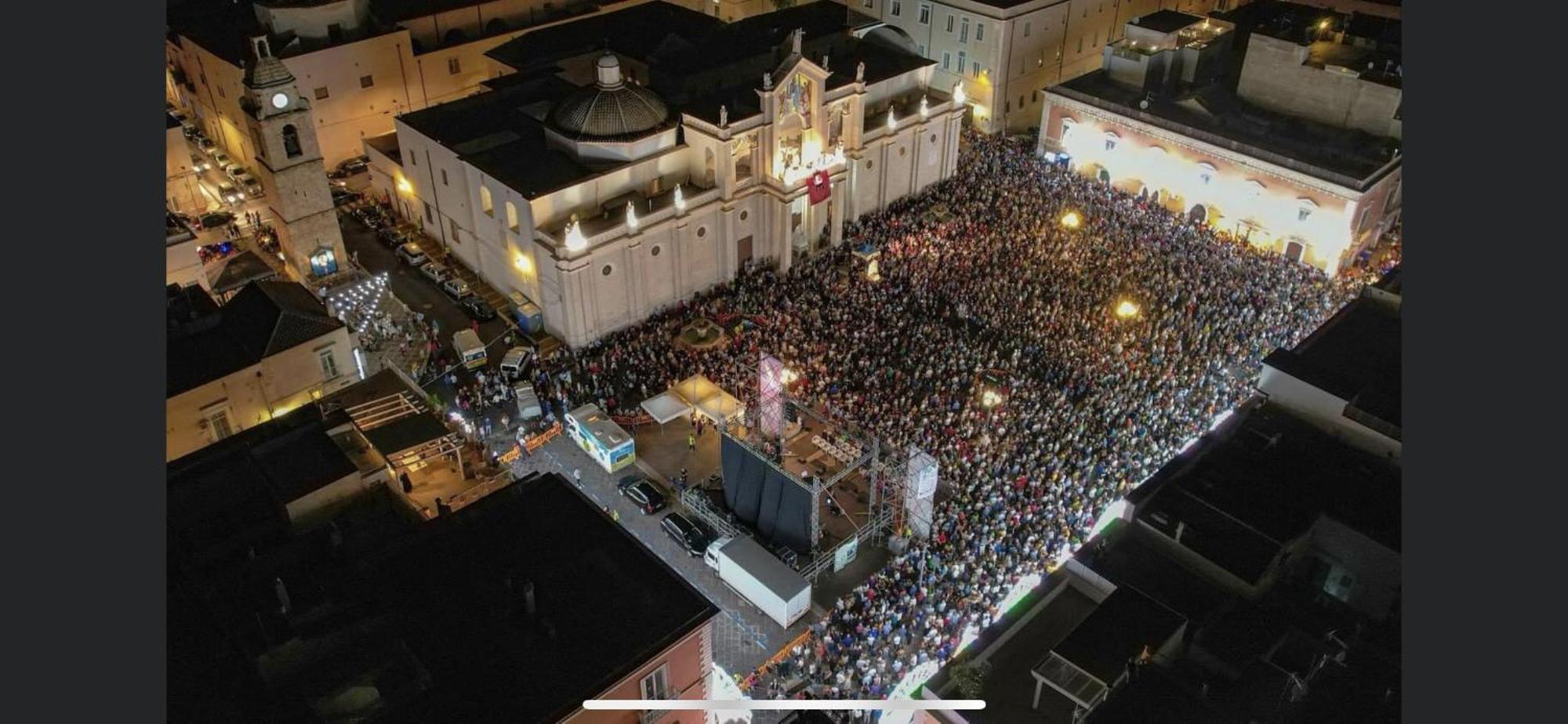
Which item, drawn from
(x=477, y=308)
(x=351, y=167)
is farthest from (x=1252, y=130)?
(x=351, y=167)

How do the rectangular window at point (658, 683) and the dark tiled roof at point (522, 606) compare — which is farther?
the rectangular window at point (658, 683)

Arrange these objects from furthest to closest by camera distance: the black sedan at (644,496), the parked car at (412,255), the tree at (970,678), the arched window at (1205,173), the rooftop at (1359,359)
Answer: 1. the arched window at (1205,173)
2. the parked car at (412,255)
3. the black sedan at (644,496)
4. the rooftop at (1359,359)
5. the tree at (970,678)

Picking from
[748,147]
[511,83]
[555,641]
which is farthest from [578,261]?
[555,641]

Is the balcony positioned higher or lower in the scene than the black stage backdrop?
higher

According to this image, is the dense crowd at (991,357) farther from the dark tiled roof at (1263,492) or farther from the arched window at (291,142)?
the arched window at (291,142)

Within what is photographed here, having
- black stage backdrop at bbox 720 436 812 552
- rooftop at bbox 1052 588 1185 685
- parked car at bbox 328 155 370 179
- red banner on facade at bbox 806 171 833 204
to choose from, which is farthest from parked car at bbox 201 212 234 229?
rooftop at bbox 1052 588 1185 685

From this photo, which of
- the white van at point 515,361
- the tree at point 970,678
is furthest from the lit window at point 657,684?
the white van at point 515,361

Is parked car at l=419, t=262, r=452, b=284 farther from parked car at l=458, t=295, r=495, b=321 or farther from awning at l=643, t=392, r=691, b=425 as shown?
awning at l=643, t=392, r=691, b=425
